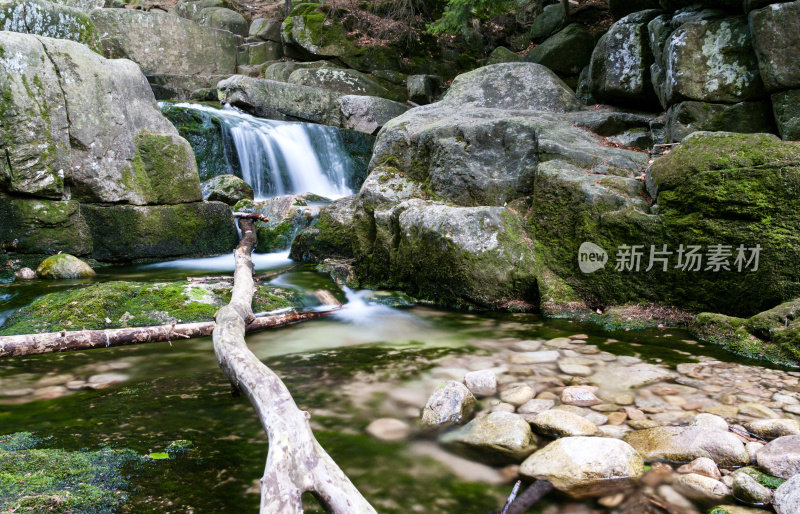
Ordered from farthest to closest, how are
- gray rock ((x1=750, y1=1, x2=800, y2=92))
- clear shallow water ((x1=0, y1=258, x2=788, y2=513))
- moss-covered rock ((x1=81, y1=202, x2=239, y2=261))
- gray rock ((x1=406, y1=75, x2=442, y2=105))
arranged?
1. gray rock ((x1=406, y1=75, x2=442, y2=105))
2. moss-covered rock ((x1=81, y1=202, x2=239, y2=261))
3. gray rock ((x1=750, y1=1, x2=800, y2=92))
4. clear shallow water ((x1=0, y1=258, x2=788, y2=513))

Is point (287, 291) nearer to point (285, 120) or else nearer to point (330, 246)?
point (330, 246)

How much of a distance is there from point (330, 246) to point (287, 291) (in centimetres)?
192

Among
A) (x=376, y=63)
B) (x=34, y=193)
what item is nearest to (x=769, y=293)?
(x=34, y=193)

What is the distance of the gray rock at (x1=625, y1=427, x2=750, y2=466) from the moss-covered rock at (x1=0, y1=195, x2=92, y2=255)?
7.55m

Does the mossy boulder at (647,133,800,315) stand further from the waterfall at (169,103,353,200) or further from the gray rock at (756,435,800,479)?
the waterfall at (169,103,353,200)

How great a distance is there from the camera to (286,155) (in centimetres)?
1207

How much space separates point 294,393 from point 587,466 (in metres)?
2.01

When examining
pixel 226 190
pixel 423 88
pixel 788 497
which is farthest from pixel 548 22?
pixel 788 497

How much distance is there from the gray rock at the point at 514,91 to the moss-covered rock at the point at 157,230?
4.85 meters

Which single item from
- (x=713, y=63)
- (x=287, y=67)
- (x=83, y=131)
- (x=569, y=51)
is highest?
(x=287, y=67)

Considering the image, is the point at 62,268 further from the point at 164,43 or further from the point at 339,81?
the point at 164,43

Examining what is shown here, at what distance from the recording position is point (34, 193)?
6.52 metres

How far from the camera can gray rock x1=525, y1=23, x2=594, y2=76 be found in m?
11.9

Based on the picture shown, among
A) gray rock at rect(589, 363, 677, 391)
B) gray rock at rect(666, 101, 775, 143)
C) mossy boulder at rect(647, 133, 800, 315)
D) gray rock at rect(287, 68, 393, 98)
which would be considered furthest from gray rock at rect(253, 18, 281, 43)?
gray rock at rect(589, 363, 677, 391)
